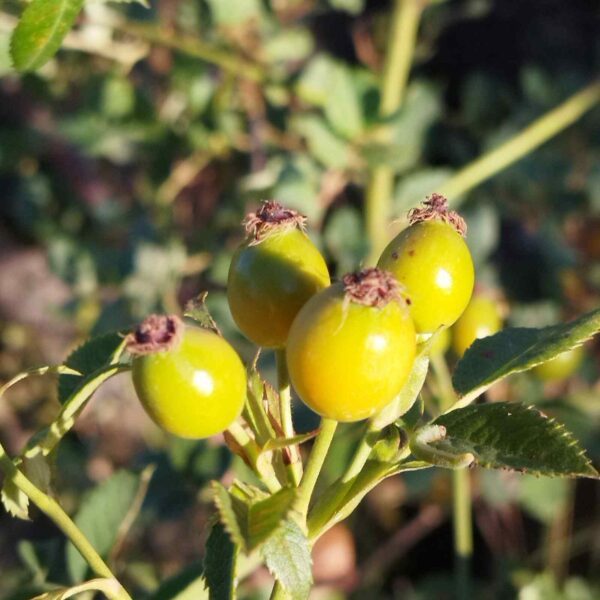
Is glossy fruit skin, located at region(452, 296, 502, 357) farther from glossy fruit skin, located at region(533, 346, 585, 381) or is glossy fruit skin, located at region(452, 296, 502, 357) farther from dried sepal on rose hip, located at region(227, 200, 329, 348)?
dried sepal on rose hip, located at region(227, 200, 329, 348)

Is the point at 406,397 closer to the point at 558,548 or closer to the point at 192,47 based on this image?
the point at 192,47

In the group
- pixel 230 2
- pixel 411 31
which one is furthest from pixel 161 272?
pixel 411 31

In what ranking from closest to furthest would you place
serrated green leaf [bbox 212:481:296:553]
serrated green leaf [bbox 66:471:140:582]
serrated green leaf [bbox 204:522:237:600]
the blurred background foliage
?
serrated green leaf [bbox 212:481:296:553]
serrated green leaf [bbox 204:522:237:600]
serrated green leaf [bbox 66:471:140:582]
the blurred background foliage

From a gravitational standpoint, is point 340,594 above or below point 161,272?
below

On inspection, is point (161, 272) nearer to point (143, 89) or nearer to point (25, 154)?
point (143, 89)

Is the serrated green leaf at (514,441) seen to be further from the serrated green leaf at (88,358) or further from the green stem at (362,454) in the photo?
the serrated green leaf at (88,358)

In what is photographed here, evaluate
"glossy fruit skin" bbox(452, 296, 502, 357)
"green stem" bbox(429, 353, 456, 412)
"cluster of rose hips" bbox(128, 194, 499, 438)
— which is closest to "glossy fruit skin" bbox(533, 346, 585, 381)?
"glossy fruit skin" bbox(452, 296, 502, 357)

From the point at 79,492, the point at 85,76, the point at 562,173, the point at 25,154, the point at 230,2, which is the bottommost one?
the point at 79,492

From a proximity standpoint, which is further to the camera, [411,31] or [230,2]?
[411,31]
